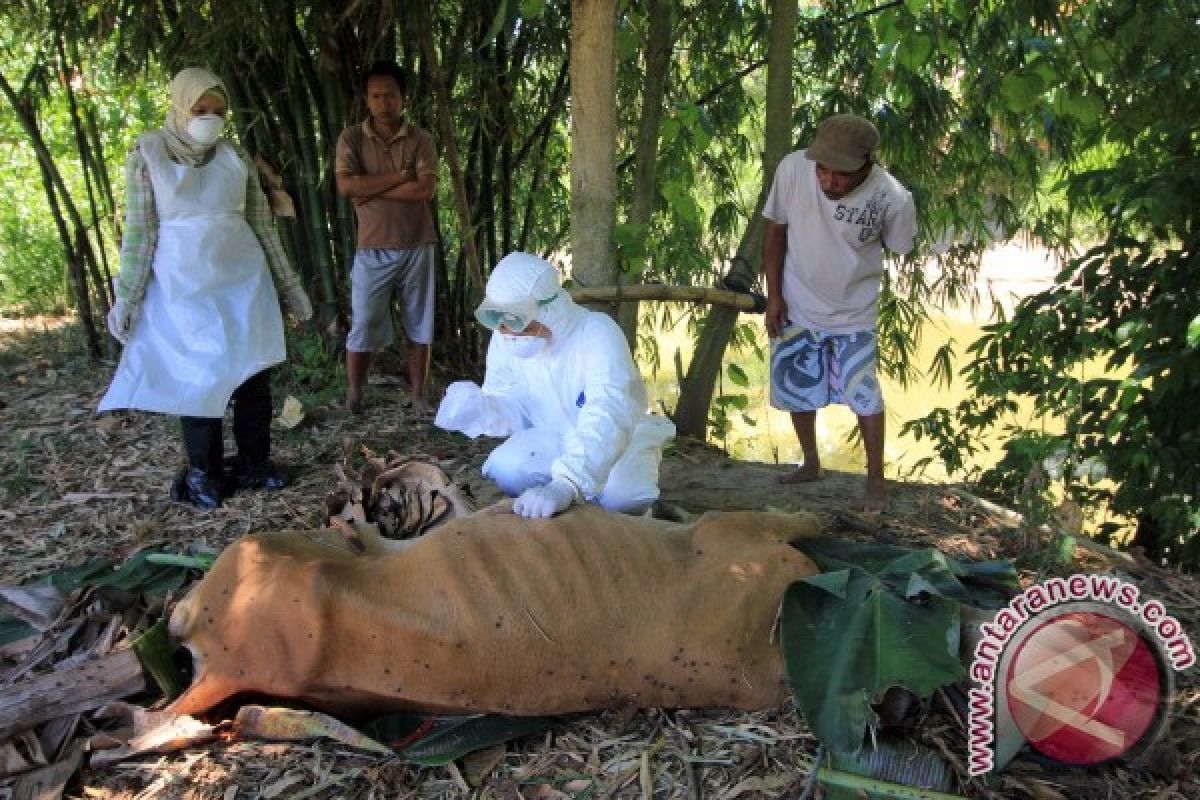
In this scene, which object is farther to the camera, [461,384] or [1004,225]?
[1004,225]

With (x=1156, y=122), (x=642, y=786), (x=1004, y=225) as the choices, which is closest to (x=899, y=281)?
(x=1004, y=225)

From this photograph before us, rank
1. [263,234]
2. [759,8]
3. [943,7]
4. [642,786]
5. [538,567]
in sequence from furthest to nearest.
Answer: [759,8]
[943,7]
[263,234]
[538,567]
[642,786]

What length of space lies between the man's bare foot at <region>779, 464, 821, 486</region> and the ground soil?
0.04 m

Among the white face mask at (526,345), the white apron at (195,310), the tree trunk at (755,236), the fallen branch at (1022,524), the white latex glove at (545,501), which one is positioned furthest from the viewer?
the tree trunk at (755,236)

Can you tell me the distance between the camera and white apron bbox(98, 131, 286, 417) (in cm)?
324

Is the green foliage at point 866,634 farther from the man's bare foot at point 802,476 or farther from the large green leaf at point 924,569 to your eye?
the man's bare foot at point 802,476

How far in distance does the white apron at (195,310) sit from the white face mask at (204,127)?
106mm

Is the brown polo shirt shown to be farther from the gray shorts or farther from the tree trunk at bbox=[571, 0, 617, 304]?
the tree trunk at bbox=[571, 0, 617, 304]

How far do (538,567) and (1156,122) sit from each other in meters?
2.74

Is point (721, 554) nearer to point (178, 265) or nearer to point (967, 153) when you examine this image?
point (178, 265)

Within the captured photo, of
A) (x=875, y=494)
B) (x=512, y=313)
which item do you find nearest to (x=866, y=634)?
(x=512, y=313)

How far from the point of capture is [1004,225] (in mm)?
5520

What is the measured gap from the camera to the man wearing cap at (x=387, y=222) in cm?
407

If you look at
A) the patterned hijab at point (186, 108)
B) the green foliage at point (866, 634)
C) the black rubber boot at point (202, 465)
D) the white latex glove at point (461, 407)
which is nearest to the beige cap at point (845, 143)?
the white latex glove at point (461, 407)
